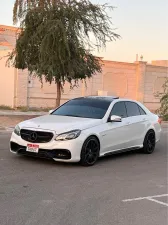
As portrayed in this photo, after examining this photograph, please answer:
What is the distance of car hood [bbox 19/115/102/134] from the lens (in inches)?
328

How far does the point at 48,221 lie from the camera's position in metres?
5.00

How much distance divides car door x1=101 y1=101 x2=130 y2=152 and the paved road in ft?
1.30

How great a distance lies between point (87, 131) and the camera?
8.51 m

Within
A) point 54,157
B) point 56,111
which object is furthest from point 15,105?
point 54,157

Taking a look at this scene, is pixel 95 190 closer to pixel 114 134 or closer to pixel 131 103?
pixel 114 134

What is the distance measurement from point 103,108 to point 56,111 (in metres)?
1.29

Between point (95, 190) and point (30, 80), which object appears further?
point (30, 80)

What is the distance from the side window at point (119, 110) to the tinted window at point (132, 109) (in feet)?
0.60

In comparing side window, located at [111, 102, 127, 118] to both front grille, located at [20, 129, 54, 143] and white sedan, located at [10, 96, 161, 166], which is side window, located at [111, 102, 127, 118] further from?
front grille, located at [20, 129, 54, 143]

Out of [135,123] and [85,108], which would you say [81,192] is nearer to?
[85,108]

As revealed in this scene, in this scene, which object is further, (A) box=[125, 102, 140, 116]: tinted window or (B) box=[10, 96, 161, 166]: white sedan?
(A) box=[125, 102, 140, 116]: tinted window

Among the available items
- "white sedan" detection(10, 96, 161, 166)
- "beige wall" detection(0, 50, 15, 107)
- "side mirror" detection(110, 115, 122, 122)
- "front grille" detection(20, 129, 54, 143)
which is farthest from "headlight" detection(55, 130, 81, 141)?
"beige wall" detection(0, 50, 15, 107)

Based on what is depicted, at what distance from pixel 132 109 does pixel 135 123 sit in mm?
495

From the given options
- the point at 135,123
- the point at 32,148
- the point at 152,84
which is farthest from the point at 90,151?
the point at 152,84
